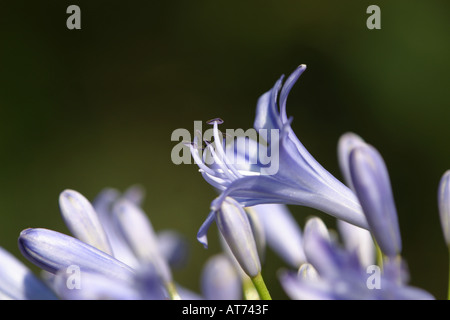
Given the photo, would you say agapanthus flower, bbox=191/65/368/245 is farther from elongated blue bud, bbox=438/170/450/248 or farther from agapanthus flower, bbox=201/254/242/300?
agapanthus flower, bbox=201/254/242/300

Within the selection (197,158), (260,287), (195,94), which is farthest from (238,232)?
(195,94)

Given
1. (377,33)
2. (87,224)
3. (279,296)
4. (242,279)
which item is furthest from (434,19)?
(87,224)

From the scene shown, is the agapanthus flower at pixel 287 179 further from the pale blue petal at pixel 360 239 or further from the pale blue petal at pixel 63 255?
the pale blue petal at pixel 360 239

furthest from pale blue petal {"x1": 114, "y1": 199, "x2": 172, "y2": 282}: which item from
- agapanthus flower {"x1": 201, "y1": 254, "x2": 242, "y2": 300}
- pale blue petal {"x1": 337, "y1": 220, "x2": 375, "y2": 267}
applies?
pale blue petal {"x1": 337, "y1": 220, "x2": 375, "y2": 267}

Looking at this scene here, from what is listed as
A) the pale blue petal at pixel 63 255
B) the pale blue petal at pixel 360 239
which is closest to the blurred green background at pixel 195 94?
the pale blue petal at pixel 360 239

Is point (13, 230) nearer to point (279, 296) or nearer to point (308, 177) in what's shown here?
point (279, 296)
